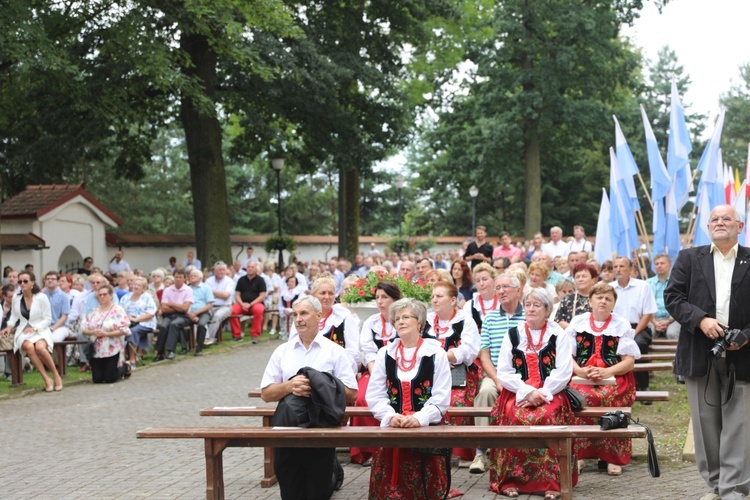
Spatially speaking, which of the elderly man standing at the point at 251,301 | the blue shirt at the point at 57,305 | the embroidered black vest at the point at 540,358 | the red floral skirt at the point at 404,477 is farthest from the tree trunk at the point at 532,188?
the red floral skirt at the point at 404,477

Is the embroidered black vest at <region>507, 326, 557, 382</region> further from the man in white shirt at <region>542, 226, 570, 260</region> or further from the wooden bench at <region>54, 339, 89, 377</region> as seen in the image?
the man in white shirt at <region>542, 226, 570, 260</region>

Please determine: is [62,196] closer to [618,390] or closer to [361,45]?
[361,45]

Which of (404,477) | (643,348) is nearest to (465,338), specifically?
(404,477)

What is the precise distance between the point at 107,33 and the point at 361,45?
10.6 meters

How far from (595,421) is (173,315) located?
12.1 m

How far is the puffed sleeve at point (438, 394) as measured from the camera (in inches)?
280

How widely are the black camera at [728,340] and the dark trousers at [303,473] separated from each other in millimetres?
2705

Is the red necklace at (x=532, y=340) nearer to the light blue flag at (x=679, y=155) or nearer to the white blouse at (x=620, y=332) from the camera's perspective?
the white blouse at (x=620, y=332)

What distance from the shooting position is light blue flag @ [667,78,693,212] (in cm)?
1549

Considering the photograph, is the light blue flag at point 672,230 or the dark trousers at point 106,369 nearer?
the light blue flag at point 672,230

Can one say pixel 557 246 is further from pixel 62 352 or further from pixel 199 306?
pixel 62 352

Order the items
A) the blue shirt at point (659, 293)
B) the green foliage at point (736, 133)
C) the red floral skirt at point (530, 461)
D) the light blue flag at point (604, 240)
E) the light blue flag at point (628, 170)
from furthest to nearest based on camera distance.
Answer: the green foliage at point (736, 133)
the light blue flag at point (604, 240)
the light blue flag at point (628, 170)
the blue shirt at point (659, 293)
the red floral skirt at point (530, 461)

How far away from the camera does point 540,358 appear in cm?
787

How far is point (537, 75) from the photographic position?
40.1 metres
